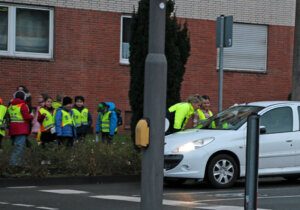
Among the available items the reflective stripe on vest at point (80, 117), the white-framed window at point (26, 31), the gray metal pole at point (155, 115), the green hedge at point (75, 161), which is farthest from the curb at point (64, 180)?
the white-framed window at point (26, 31)

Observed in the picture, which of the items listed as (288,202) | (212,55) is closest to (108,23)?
(212,55)

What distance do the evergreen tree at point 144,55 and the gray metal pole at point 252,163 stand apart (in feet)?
34.8

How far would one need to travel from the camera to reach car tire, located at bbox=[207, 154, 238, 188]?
510 inches

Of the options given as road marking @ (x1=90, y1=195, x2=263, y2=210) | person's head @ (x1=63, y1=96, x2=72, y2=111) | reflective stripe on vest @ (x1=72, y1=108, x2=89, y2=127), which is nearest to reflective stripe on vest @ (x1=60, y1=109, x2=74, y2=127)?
person's head @ (x1=63, y1=96, x2=72, y2=111)

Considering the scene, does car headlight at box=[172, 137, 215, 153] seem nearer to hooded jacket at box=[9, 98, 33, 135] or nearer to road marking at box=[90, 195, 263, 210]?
road marking at box=[90, 195, 263, 210]

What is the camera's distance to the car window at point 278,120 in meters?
13.6

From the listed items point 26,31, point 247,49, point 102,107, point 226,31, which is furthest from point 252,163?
point 247,49

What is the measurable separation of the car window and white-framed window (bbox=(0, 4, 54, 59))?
10.4 m

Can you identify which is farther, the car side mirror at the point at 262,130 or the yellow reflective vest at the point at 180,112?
the yellow reflective vest at the point at 180,112

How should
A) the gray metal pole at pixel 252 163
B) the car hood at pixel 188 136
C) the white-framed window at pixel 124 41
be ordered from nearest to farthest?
the gray metal pole at pixel 252 163, the car hood at pixel 188 136, the white-framed window at pixel 124 41

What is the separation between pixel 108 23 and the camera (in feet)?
75.9

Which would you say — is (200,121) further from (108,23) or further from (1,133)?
(108,23)

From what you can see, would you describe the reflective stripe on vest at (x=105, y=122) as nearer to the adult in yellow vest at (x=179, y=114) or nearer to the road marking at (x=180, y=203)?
the adult in yellow vest at (x=179, y=114)

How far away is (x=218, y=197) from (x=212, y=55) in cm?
1352
